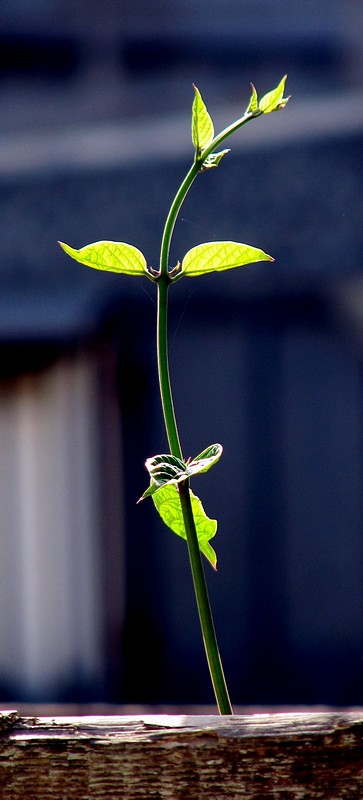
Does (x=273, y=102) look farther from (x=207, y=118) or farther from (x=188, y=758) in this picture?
(x=188, y=758)

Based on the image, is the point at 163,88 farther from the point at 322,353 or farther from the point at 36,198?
the point at 322,353

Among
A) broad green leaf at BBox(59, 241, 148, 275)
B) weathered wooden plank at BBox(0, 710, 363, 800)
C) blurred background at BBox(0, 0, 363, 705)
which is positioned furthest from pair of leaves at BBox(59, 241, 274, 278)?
blurred background at BBox(0, 0, 363, 705)

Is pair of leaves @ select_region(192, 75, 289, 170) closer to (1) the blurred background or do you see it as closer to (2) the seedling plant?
(2) the seedling plant

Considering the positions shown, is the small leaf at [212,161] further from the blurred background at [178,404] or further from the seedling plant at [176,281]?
the blurred background at [178,404]

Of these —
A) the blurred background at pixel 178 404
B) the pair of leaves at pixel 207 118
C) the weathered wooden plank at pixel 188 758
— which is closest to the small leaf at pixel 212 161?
the pair of leaves at pixel 207 118

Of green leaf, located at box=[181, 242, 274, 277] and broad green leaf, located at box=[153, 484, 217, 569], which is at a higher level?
green leaf, located at box=[181, 242, 274, 277]

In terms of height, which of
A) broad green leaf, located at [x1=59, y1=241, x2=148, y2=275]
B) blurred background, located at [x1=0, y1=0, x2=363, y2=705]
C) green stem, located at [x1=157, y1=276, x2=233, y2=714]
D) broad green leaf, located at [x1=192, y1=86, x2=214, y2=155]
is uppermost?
blurred background, located at [x1=0, y1=0, x2=363, y2=705]

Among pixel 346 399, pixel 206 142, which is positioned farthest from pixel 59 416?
pixel 206 142
